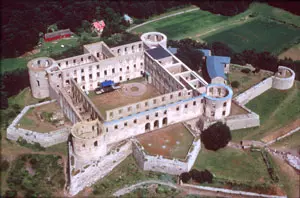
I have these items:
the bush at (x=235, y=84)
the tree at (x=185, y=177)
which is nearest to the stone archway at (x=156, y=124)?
the tree at (x=185, y=177)

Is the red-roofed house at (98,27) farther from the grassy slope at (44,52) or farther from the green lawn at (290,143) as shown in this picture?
the green lawn at (290,143)

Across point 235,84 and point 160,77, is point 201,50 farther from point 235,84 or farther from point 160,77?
point 160,77

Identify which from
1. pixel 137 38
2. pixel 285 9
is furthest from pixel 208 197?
pixel 285 9

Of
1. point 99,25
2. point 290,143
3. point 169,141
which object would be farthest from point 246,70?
point 99,25

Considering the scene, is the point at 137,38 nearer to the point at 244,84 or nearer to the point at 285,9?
the point at 244,84

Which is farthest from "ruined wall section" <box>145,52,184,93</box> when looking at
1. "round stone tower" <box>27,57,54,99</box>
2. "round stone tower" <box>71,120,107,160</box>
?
"round stone tower" <box>27,57,54,99</box>

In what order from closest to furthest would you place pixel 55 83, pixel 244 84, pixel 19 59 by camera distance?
pixel 55 83, pixel 244 84, pixel 19 59

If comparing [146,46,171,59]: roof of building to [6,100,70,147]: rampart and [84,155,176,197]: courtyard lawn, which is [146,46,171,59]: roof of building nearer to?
[6,100,70,147]: rampart
